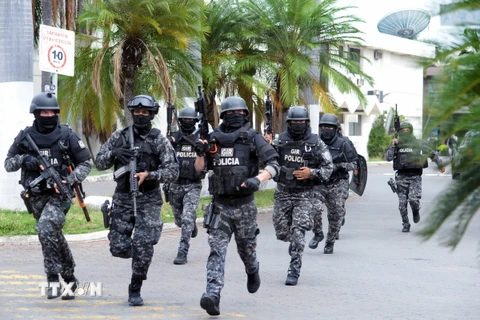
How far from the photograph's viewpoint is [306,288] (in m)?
9.06

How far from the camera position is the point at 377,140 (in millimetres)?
55188

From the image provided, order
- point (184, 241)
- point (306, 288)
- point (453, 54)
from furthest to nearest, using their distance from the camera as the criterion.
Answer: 1. point (184, 241)
2. point (306, 288)
3. point (453, 54)

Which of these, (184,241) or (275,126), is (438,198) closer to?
(184,241)

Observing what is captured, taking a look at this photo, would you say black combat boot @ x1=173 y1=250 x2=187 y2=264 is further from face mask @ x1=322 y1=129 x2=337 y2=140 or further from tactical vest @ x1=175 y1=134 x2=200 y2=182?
face mask @ x1=322 y1=129 x2=337 y2=140

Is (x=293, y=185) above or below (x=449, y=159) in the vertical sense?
below

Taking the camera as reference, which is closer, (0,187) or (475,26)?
(475,26)

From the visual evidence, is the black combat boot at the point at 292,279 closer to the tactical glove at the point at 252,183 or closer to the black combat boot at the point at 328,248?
the tactical glove at the point at 252,183

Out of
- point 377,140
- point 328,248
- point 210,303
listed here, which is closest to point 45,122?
point 210,303

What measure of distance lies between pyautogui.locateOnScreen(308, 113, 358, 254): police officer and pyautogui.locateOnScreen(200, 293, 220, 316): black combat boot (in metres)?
5.07

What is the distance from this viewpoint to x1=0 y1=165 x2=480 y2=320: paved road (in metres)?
7.64

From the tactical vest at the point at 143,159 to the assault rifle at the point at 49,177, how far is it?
0.50 metres

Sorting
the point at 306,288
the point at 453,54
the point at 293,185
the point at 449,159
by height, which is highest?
the point at 453,54

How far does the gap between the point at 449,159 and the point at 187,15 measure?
52.9ft

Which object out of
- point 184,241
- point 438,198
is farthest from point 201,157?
point 438,198
